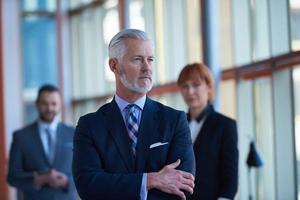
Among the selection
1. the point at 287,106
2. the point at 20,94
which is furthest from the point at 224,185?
the point at 20,94

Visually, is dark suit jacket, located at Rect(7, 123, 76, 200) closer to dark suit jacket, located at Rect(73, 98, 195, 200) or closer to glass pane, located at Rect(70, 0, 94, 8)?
dark suit jacket, located at Rect(73, 98, 195, 200)

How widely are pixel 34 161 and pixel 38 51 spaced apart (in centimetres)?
691

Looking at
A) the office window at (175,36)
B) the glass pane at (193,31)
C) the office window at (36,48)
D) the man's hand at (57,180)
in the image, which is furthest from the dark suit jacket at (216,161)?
the office window at (36,48)

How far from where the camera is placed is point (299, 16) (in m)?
5.15

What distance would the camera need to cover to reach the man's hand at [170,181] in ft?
6.84

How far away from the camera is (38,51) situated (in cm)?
1130

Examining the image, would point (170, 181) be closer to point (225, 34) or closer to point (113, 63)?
point (113, 63)

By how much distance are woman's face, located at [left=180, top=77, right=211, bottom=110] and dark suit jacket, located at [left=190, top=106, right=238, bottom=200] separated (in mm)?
130

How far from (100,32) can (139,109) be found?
8057 mm

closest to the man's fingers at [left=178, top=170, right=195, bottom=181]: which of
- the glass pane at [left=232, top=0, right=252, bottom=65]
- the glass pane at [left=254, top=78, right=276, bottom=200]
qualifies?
the glass pane at [left=254, top=78, right=276, bottom=200]

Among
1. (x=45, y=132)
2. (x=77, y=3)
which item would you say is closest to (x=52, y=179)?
(x=45, y=132)

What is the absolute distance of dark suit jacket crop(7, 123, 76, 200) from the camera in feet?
14.7

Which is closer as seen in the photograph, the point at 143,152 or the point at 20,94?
the point at 143,152

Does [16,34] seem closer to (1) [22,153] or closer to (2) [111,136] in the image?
(1) [22,153]
